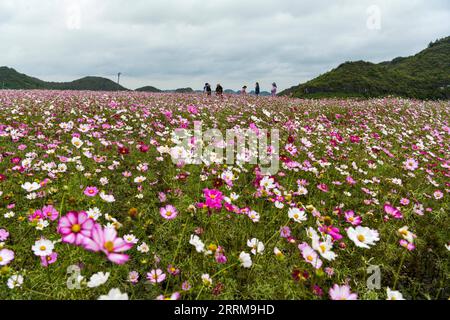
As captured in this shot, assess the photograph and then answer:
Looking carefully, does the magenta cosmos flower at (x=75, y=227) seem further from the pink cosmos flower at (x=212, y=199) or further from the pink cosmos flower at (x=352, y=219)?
the pink cosmos flower at (x=352, y=219)

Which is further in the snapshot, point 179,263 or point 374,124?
point 374,124

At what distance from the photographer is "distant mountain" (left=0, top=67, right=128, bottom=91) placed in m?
123

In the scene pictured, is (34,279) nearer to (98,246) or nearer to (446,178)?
(98,246)

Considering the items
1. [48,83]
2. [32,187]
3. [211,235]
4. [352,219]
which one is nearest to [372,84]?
[352,219]

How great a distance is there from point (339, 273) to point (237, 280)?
0.80 meters

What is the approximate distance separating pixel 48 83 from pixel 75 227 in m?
183

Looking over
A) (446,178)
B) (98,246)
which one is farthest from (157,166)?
(446,178)

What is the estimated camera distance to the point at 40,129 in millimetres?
5477

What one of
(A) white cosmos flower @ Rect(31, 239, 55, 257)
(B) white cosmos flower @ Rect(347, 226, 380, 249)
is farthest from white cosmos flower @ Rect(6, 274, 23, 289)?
(B) white cosmos flower @ Rect(347, 226, 380, 249)

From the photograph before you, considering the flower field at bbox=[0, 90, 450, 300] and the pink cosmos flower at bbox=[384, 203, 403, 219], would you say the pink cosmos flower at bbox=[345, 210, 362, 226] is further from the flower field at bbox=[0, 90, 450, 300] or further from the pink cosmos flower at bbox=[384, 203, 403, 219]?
the pink cosmos flower at bbox=[384, 203, 403, 219]

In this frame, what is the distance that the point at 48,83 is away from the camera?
15138cm

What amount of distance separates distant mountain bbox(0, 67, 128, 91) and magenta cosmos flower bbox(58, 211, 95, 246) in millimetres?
137771

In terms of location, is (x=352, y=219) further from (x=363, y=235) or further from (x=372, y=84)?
(x=372, y=84)

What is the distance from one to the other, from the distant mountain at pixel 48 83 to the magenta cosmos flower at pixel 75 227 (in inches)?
5424
